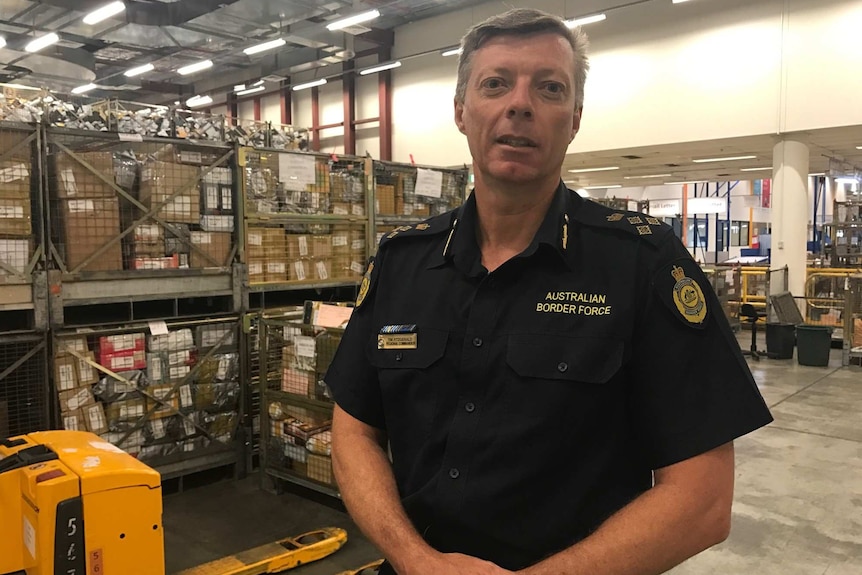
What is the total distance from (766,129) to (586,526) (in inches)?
432

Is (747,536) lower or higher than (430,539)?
lower

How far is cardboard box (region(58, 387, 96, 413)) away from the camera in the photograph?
13.6ft

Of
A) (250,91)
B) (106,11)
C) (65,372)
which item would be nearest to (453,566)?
(65,372)

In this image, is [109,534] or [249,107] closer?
[109,534]

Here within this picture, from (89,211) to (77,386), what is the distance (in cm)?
110

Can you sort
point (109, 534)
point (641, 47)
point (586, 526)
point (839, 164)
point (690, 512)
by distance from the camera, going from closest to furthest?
point (690, 512) < point (586, 526) < point (109, 534) < point (641, 47) < point (839, 164)

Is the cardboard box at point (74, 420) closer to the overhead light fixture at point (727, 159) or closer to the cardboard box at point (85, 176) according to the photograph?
the cardboard box at point (85, 176)

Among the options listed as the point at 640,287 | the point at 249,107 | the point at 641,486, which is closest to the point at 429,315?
the point at 640,287

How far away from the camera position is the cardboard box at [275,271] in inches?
205

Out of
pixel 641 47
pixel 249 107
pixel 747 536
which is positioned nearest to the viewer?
pixel 747 536

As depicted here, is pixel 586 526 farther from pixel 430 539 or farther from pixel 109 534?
pixel 109 534

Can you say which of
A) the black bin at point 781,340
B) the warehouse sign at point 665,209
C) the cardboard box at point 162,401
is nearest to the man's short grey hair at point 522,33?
the cardboard box at point 162,401

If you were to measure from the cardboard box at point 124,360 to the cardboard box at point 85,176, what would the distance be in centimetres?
102

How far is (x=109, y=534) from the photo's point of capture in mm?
2664
